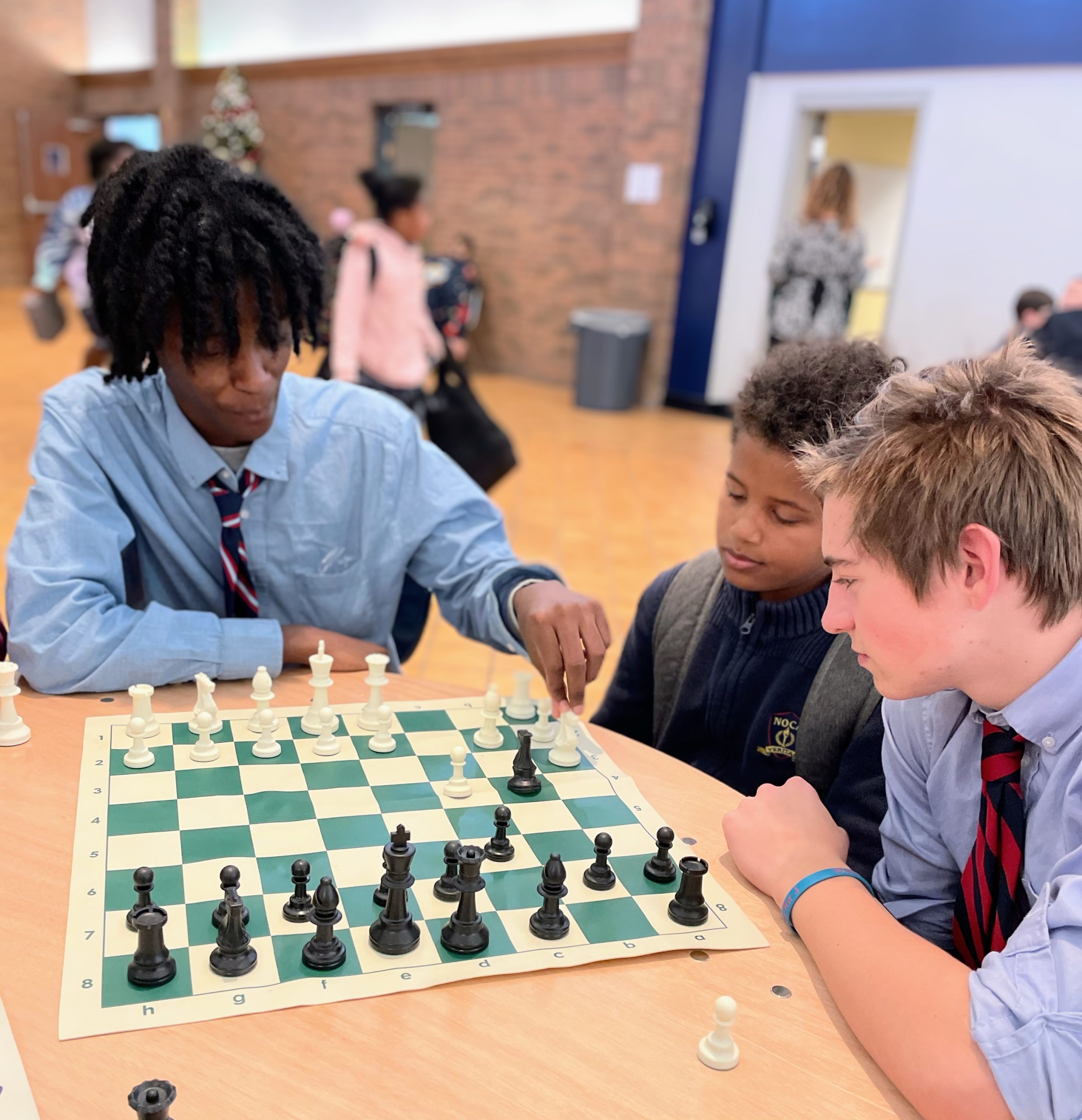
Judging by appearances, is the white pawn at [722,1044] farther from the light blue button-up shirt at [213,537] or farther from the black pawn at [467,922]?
the light blue button-up shirt at [213,537]

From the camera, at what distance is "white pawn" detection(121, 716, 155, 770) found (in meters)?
1.25

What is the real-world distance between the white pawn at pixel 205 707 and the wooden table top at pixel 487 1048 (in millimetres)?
305

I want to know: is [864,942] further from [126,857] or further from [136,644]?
[136,644]

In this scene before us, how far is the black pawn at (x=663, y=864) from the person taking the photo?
3.67 ft

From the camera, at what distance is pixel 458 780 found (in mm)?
1260

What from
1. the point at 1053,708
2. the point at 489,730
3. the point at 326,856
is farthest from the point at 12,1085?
the point at 1053,708

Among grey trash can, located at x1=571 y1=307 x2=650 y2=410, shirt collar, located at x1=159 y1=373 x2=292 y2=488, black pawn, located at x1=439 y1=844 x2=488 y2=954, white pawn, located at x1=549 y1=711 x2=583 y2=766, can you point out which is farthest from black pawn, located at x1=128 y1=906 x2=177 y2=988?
grey trash can, located at x1=571 y1=307 x2=650 y2=410

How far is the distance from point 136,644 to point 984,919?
3.75 feet

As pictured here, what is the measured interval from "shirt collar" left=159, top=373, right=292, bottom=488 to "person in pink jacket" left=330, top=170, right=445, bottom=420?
8.55 feet

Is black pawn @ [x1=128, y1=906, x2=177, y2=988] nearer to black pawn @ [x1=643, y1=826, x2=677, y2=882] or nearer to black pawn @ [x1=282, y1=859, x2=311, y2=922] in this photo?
black pawn @ [x1=282, y1=859, x2=311, y2=922]

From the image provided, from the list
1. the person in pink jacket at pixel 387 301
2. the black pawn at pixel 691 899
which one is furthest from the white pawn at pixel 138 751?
the person in pink jacket at pixel 387 301

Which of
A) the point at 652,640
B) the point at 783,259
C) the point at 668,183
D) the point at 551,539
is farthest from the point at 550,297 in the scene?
the point at 652,640

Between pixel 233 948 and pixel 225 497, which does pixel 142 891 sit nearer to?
pixel 233 948

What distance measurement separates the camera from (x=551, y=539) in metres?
4.66
